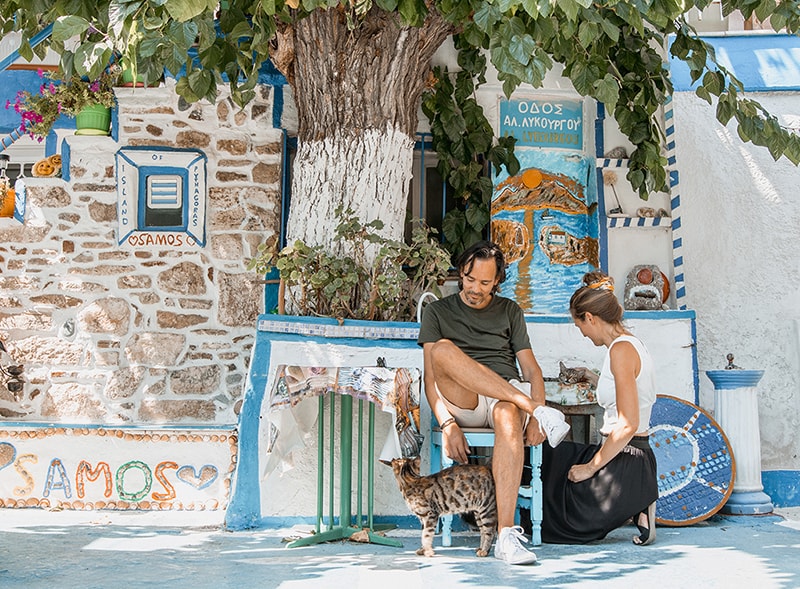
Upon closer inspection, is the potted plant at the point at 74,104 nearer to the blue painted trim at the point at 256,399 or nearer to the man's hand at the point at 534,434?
the blue painted trim at the point at 256,399

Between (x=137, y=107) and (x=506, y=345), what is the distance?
9.76 ft

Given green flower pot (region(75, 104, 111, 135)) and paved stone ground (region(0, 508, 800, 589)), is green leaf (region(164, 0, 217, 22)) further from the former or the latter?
green flower pot (region(75, 104, 111, 135))

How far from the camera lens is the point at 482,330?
4562 mm

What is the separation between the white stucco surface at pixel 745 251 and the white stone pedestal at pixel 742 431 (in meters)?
0.59

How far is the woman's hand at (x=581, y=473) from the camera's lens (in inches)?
173

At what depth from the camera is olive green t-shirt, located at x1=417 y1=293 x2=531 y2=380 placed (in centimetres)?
451

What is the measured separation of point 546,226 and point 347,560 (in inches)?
113

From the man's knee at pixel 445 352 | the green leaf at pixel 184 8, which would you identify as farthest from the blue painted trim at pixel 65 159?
the green leaf at pixel 184 8

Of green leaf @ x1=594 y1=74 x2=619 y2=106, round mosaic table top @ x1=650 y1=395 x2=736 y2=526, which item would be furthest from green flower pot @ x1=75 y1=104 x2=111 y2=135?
round mosaic table top @ x1=650 y1=395 x2=736 y2=526

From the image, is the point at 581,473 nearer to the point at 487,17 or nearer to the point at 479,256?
the point at 479,256

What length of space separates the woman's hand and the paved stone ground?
1.00 ft

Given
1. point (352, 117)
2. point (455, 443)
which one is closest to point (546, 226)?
point (352, 117)

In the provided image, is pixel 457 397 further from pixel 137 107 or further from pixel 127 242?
pixel 137 107

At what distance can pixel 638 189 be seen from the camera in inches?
235
